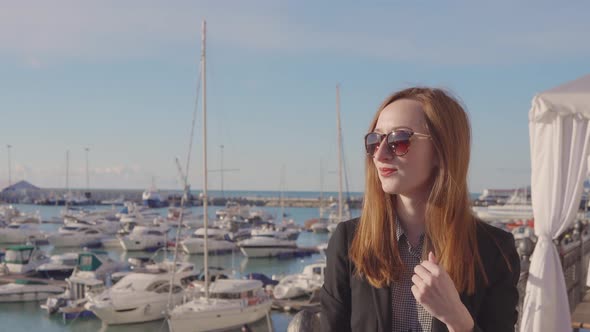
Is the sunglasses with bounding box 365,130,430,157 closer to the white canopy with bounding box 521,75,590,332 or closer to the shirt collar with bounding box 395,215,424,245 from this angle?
the shirt collar with bounding box 395,215,424,245

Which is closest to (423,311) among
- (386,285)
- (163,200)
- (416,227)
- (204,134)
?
(386,285)

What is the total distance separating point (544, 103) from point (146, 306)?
21.8 metres

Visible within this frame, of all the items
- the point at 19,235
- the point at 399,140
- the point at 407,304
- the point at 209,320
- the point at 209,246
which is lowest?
the point at 209,320

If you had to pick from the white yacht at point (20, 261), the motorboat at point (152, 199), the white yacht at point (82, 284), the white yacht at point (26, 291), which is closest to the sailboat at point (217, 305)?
the white yacht at point (82, 284)

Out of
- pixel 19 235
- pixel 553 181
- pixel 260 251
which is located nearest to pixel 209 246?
pixel 260 251

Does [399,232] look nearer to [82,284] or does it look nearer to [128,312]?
[128,312]

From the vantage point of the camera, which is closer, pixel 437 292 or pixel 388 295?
pixel 437 292

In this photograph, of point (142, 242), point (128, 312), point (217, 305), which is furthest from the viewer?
point (142, 242)

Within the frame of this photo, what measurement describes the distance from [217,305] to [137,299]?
412 cm

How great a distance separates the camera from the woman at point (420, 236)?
1.95 m

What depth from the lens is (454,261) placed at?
1.92 m

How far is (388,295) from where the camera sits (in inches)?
78.2

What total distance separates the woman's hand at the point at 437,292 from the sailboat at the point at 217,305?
2005 centimetres

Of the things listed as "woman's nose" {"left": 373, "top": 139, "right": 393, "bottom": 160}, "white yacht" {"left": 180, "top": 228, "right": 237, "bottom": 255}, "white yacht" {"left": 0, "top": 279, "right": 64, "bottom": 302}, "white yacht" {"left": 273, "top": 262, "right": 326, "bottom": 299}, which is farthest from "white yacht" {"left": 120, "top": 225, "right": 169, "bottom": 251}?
"woman's nose" {"left": 373, "top": 139, "right": 393, "bottom": 160}
